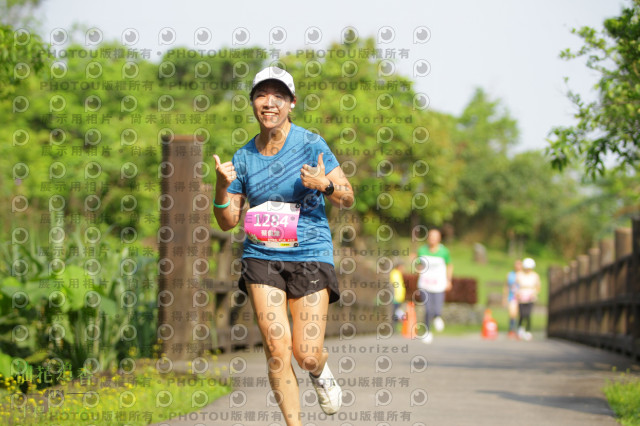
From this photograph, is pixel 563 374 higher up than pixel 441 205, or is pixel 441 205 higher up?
pixel 441 205

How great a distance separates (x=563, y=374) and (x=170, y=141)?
462 centimetres

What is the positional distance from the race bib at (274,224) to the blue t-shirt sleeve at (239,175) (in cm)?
19

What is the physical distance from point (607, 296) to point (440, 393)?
24.3ft

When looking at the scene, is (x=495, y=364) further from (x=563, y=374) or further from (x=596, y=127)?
(x=596, y=127)

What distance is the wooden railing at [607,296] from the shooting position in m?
11.3

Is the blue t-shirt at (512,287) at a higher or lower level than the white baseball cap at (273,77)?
lower

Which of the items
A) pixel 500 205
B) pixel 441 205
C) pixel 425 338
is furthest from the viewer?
pixel 500 205

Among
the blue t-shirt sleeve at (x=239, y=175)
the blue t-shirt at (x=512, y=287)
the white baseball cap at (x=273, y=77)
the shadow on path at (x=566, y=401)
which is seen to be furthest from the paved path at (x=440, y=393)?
the blue t-shirt at (x=512, y=287)

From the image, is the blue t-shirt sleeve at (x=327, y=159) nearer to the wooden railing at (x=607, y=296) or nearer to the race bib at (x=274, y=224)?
the race bib at (x=274, y=224)

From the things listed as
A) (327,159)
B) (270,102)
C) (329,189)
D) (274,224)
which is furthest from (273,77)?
(274,224)

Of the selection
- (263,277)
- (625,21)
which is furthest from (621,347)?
(263,277)

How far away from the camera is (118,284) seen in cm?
797

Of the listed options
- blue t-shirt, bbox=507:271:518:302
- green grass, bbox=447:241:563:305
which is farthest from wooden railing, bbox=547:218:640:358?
green grass, bbox=447:241:563:305

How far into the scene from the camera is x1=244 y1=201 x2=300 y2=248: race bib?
4723 millimetres
